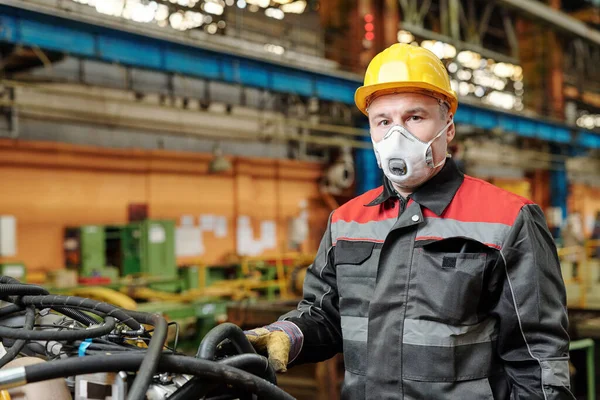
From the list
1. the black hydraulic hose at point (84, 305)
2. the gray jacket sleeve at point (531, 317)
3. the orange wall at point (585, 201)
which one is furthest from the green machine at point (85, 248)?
the orange wall at point (585, 201)

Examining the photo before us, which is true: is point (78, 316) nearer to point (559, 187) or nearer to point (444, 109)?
point (444, 109)

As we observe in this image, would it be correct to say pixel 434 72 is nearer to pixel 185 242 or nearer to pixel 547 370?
pixel 547 370

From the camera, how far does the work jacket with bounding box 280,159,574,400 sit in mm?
1666

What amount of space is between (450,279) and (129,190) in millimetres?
10345

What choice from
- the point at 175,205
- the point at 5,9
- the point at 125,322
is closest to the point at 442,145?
the point at 125,322

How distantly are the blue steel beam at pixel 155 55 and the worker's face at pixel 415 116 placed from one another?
5.74 metres

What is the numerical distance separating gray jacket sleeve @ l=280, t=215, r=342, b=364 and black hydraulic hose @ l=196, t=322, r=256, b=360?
A: 0.48 meters

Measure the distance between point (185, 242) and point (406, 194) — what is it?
10.6 m

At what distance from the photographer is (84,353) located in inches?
55.4

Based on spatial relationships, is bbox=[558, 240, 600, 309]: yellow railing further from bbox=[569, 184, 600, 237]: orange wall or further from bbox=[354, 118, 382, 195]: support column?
bbox=[569, 184, 600, 237]: orange wall

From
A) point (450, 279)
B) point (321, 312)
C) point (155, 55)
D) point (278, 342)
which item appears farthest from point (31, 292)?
point (155, 55)

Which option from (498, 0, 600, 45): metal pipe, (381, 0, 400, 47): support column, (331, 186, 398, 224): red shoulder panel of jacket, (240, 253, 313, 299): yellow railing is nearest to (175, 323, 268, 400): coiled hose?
(331, 186, 398, 224): red shoulder panel of jacket

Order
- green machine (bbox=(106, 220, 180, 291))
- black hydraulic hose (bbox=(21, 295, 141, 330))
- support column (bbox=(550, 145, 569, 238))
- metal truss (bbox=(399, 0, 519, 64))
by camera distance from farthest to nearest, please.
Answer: support column (bbox=(550, 145, 569, 238)) < metal truss (bbox=(399, 0, 519, 64)) < green machine (bbox=(106, 220, 180, 291)) < black hydraulic hose (bbox=(21, 295, 141, 330))

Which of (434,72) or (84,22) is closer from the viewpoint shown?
(434,72)
